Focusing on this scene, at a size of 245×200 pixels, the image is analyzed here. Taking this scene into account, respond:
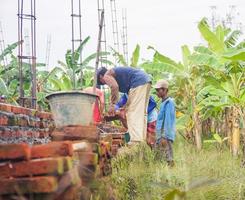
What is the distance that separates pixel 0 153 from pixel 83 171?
0.74 m

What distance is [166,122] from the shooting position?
22.5 ft

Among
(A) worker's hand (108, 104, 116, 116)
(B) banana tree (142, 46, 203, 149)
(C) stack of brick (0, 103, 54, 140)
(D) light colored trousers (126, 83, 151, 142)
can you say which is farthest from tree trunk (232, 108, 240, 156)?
(C) stack of brick (0, 103, 54, 140)

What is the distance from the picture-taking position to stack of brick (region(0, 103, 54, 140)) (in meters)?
4.04

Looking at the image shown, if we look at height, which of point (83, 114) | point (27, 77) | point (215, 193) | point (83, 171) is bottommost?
point (215, 193)

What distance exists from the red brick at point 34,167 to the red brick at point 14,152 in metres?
0.03

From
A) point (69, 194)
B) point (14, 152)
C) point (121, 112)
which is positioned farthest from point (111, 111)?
point (14, 152)

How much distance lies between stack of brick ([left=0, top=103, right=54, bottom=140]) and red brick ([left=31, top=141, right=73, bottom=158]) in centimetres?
144

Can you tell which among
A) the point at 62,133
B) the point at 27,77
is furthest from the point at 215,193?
the point at 27,77

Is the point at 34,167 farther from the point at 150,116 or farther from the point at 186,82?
the point at 186,82

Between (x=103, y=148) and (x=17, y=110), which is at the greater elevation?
(x=17, y=110)

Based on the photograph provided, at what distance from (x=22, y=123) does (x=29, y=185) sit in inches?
84.3

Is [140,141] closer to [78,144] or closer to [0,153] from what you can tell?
[78,144]

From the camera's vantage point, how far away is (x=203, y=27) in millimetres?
8680

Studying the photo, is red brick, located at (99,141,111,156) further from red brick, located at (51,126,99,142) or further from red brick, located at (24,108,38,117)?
Answer: red brick, located at (24,108,38,117)
